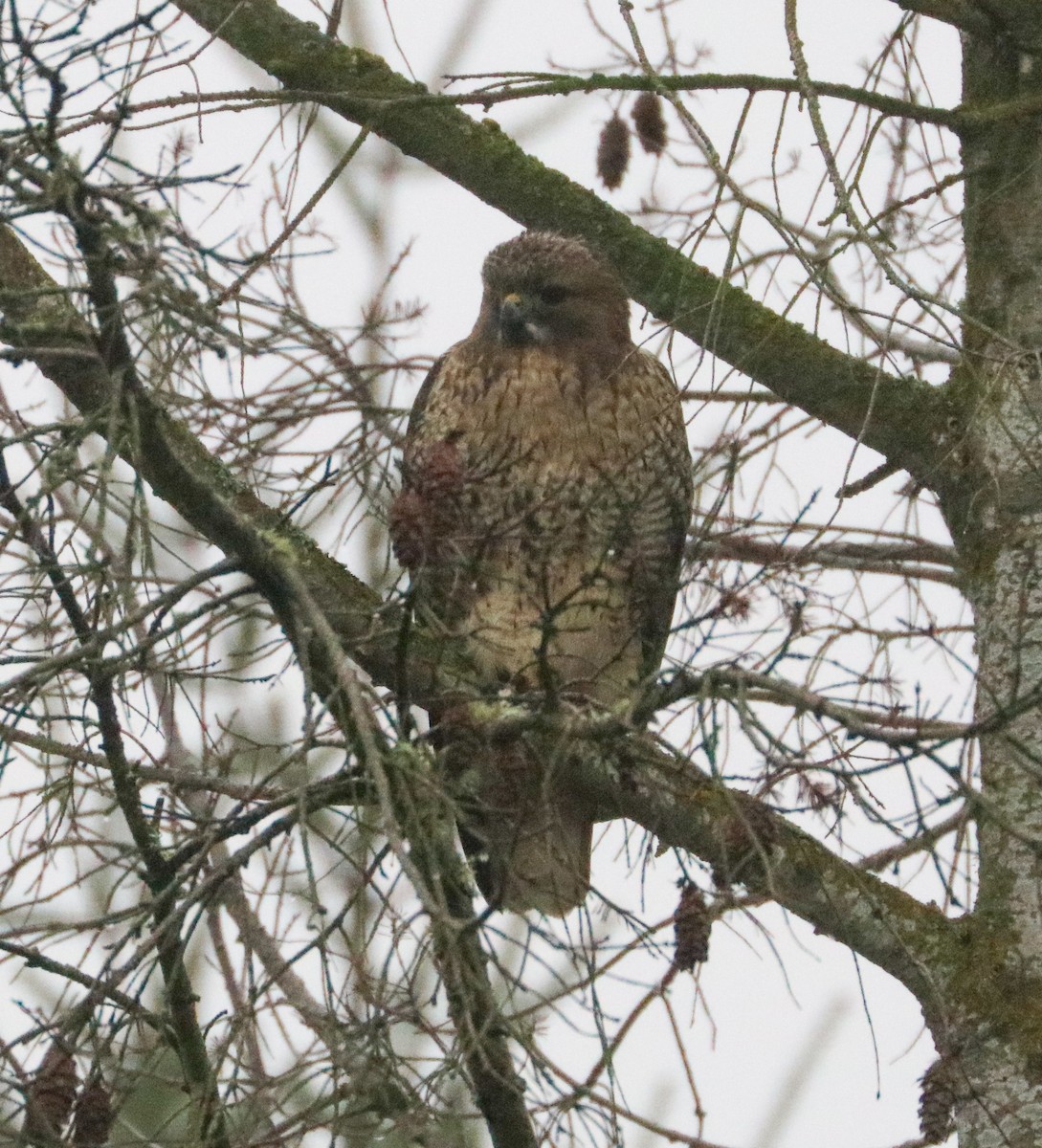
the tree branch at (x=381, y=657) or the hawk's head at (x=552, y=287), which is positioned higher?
the hawk's head at (x=552, y=287)

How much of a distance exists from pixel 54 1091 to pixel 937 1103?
1483 mm

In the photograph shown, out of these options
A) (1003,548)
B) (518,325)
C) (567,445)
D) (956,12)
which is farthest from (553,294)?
(1003,548)

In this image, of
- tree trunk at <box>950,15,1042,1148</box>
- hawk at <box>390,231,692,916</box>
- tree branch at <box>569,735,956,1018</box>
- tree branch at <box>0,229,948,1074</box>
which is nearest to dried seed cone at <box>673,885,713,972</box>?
tree branch at <box>0,229,948,1074</box>

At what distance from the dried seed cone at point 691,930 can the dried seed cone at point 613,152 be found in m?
2.26

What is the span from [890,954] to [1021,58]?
75.2 inches

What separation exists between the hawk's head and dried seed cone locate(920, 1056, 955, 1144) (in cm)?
241

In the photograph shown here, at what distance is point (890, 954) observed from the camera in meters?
3.48

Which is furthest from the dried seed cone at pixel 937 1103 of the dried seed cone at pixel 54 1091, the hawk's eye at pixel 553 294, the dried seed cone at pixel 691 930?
the hawk's eye at pixel 553 294

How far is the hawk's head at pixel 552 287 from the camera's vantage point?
500 cm

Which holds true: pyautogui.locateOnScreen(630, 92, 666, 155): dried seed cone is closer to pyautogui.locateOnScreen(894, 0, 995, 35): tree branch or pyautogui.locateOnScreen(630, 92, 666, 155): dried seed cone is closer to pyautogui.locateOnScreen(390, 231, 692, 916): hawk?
pyautogui.locateOnScreen(390, 231, 692, 916): hawk

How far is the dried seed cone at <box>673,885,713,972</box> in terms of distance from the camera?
2.71 m

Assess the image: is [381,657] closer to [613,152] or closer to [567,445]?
[567,445]

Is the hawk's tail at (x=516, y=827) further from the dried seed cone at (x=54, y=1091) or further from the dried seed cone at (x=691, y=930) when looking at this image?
the dried seed cone at (x=54, y=1091)

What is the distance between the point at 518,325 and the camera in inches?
193
